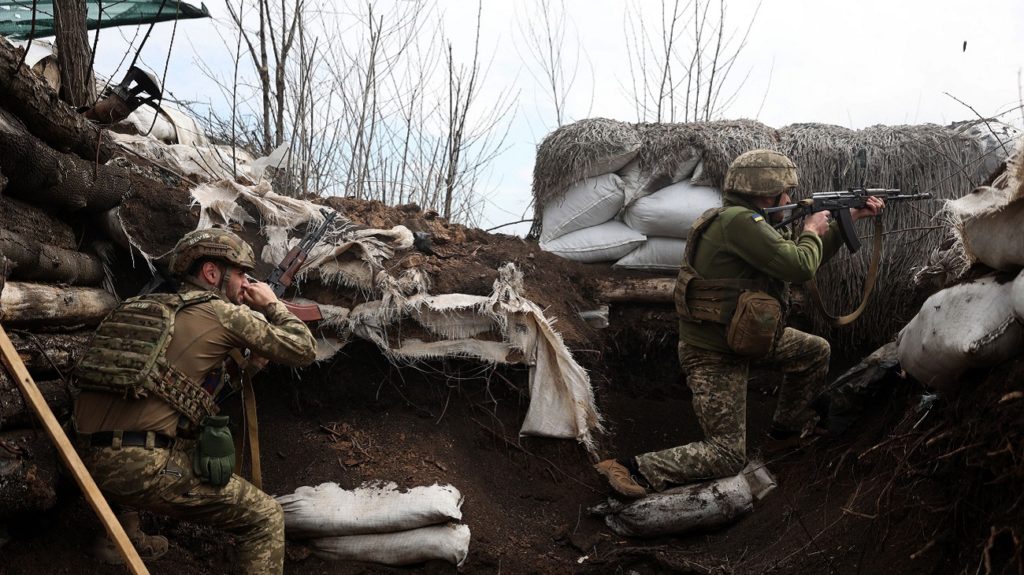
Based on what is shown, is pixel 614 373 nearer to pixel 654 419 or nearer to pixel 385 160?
pixel 654 419

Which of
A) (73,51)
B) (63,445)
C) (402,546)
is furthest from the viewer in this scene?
(73,51)

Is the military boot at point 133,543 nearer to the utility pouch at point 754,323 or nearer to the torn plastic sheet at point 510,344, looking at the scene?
the torn plastic sheet at point 510,344

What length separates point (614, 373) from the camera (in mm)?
4867

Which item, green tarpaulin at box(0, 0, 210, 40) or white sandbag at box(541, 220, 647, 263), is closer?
white sandbag at box(541, 220, 647, 263)

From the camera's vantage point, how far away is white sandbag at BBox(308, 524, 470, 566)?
3.41 metres

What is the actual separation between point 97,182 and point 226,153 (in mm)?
2104

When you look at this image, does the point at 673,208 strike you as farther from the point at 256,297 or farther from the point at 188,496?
the point at 188,496

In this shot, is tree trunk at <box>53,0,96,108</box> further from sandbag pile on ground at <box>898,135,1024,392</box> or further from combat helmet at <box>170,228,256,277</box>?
sandbag pile on ground at <box>898,135,1024,392</box>

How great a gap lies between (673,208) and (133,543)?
3.44 m

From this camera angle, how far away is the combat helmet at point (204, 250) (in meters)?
3.20

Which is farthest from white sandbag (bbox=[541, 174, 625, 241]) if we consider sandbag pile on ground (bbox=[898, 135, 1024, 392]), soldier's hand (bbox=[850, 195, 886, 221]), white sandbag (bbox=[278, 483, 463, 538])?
sandbag pile on ground (bbox=[898, 135, 1024, 392])

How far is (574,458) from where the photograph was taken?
13.8ft

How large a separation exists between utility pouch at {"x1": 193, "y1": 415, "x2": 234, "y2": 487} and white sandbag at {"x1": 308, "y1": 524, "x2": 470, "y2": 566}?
743 mm

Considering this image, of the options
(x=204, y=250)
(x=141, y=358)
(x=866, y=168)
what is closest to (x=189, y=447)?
(x=141, y=358)
